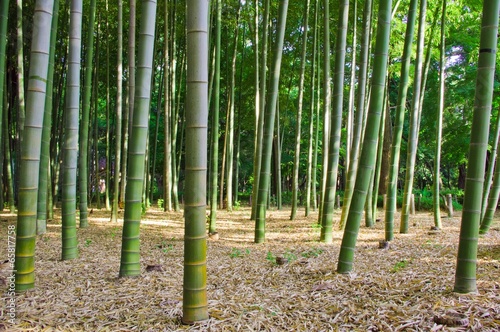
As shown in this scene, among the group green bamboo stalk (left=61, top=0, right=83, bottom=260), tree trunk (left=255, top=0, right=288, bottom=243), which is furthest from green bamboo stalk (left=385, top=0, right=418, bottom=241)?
green bamboo stalk (left=61, top=0, right=83, bottom=260)

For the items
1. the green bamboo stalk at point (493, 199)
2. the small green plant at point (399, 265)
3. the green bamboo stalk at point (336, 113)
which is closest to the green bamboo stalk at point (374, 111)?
the small green plant at point (399, 265)

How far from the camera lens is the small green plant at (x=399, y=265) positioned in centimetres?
317

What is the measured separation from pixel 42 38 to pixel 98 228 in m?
4.08

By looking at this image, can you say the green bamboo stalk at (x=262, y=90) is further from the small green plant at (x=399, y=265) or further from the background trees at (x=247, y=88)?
the small green plant at (x=399, y=265)

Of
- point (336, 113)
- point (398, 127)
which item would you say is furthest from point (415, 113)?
point (336, 113)

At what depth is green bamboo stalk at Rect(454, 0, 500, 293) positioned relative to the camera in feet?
7.44

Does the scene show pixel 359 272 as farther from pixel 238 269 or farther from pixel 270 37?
pixel 270 37

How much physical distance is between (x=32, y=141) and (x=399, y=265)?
2.85 m

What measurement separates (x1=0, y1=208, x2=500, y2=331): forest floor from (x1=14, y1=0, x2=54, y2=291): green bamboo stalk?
268 millimetres

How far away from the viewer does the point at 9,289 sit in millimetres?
2590

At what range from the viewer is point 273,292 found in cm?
271

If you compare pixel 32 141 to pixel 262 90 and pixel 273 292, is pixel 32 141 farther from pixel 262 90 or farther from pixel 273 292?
pixel 262 90

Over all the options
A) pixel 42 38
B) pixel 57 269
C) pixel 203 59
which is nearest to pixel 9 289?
pixel 57 269

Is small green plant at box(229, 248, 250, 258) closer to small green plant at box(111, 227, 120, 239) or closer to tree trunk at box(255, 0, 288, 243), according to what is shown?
tree trunk at box(255, 0, 288, 243)
